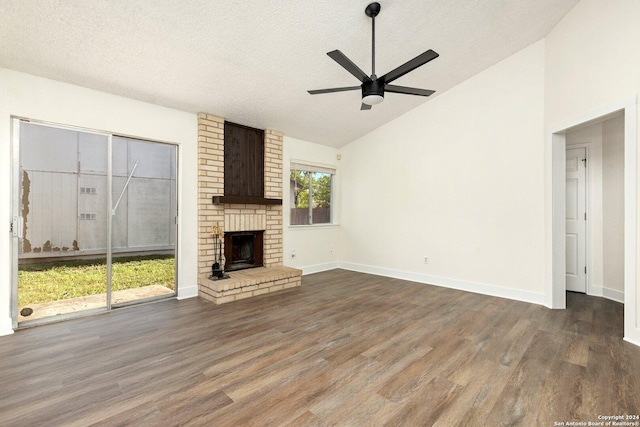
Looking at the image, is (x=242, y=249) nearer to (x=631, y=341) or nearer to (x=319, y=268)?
(x=319, y=268)

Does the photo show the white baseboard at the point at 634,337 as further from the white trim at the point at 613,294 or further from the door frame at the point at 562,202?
the white trim at the point at 613,294

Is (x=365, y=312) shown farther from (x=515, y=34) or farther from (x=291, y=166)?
(x=515, y=34)

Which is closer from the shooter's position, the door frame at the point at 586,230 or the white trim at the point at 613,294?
the white trim at the point at 613,294

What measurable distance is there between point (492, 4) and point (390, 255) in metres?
4.07

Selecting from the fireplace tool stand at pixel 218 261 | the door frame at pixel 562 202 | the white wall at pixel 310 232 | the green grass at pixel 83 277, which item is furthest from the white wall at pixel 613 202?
the green grass at pixel 83 277

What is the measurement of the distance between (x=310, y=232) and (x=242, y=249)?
1.54 metres

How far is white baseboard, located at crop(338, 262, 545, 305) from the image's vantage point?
4.12m

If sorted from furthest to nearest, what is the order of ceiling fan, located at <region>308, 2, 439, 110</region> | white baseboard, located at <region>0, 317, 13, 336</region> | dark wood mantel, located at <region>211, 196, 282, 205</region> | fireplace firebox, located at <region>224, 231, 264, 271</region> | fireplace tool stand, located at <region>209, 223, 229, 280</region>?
fireplace firebox, located at <region>224, 231, 264, 271</region>
dark wood mantel, located at <region>211, 196, 282, 205</region>
fireplace tool stand, located at <region>209, 223, 229, 280</region>
white baseboard, located at <region>0, 317, 13, 336</region>
ceiling fan, located at <region>308, 2, 439, 110</region>

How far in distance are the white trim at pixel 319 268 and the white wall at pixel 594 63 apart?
4.35 m

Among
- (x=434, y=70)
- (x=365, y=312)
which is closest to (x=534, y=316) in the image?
(x=365, y=312)

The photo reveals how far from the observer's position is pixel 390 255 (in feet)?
18.9

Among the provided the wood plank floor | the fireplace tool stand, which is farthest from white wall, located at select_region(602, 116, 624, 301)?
the fireplace tool stand

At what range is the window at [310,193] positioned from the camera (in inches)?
236

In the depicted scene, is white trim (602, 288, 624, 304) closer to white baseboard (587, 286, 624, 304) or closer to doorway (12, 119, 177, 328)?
white baseboard (587, 286, 624, 304)
